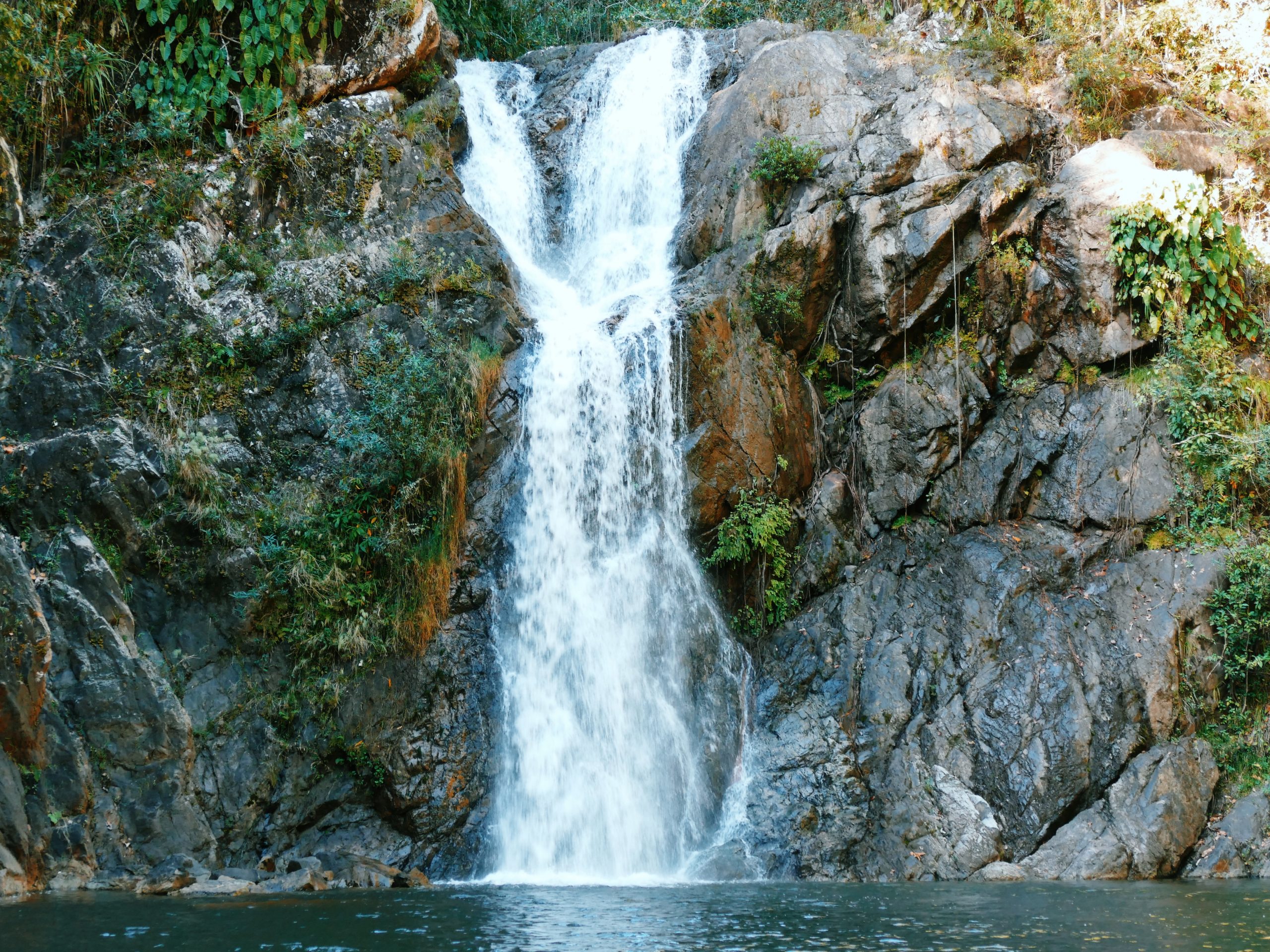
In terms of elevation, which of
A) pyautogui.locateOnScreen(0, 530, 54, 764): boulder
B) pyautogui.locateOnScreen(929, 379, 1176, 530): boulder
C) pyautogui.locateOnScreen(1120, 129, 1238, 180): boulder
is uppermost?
pyautogui.locateOnScreen(1120, 129, 1238, 180): boulder

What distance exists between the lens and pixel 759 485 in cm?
1272

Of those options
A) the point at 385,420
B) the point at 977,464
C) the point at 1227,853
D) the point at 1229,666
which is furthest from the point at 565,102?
the point at 1227,853

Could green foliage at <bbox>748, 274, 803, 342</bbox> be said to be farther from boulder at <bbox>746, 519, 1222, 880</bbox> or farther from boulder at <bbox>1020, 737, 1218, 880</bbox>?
boulder at <bbox>1020, 737, 1218, 880</bbox>

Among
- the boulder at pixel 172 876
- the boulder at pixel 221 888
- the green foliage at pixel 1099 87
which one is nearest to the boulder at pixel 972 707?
the boulder at pixel 221 888

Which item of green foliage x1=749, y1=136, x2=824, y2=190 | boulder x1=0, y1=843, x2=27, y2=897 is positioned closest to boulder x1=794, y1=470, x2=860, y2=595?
green foliage x1=749, y1=136, x2=824, y2=190

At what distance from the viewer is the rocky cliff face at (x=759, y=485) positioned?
9.70m

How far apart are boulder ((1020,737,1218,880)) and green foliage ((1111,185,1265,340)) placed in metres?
5.74

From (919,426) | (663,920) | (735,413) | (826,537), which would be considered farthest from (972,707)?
(663,920)

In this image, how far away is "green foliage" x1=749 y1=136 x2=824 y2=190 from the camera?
14234 millimetres

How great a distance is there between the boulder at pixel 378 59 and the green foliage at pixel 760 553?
8559 millimetres

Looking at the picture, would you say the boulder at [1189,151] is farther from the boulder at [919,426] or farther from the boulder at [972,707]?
the boulder at [972,707]

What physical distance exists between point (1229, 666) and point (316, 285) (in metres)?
12.1

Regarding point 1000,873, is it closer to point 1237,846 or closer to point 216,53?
point 1237,846

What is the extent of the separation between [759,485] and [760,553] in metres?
0.91
